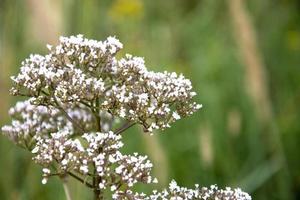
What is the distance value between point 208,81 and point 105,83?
3.99m

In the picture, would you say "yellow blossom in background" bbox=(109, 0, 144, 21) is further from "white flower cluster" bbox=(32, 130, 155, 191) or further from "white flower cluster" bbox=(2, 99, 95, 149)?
"white flower cluster" bbox=(32, 130, 155, 191)

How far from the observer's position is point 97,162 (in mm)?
1974

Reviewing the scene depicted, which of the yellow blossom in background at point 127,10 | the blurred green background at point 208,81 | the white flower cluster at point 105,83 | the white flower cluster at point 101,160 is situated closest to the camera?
the white flower cluster at point 101,160

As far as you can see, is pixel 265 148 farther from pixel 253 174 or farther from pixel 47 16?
pixel 47 16

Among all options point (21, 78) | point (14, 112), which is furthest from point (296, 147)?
point (21, 78)

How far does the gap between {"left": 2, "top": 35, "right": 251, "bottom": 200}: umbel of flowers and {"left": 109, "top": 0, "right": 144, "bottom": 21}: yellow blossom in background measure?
501 centimetres

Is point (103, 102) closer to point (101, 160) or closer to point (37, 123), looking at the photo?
point (101, 160)

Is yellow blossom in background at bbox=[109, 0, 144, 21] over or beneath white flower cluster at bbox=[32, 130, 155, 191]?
over

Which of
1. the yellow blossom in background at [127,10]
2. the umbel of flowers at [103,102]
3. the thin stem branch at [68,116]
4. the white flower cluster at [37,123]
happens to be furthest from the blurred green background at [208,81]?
the umbel of flowers at [103,102]

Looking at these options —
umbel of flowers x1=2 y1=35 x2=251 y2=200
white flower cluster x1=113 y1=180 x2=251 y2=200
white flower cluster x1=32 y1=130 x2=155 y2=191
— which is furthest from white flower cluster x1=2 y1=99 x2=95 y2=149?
white flower cluster x1=113 y1=180 x2=251 y2=200

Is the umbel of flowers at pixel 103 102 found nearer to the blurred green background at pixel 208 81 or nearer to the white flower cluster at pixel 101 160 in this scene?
the white flower cluster at pixel 101 160

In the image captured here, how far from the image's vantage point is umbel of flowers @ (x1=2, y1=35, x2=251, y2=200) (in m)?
2.00

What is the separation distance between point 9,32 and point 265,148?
6.94ft

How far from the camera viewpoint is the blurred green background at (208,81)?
4.27 meters
